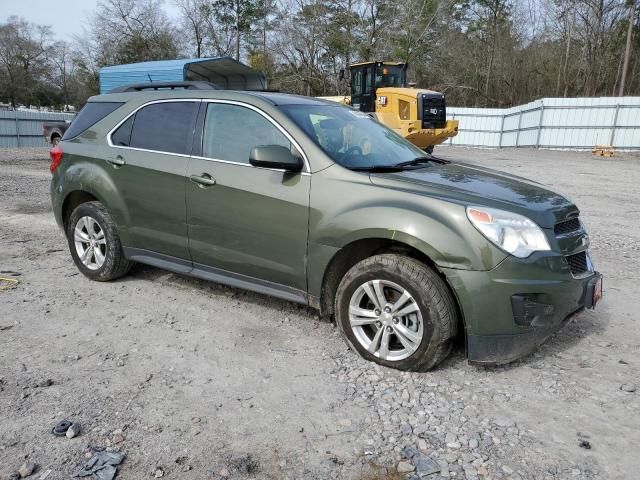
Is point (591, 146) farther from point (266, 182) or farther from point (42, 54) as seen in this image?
point (42, 54)

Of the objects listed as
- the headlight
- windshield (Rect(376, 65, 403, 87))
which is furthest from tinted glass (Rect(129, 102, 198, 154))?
windshield (Rect(376, 65, 403, 87))

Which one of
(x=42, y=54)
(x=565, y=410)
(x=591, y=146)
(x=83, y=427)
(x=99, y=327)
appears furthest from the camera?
(x=42, y=54)

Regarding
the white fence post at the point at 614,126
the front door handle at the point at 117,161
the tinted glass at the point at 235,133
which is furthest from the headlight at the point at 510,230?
the white fence post at the point at 614,126

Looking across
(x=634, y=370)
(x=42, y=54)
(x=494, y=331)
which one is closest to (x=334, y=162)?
(x=494, y=331)

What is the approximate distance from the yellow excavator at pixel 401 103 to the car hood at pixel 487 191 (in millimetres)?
10568

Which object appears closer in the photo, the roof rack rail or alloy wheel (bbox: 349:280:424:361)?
alloy wheel (bbox: 349:280:424:361)

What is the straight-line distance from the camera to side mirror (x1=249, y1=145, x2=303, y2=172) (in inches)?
137

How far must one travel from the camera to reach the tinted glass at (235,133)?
3.83 metres

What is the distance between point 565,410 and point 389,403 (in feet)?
3.34

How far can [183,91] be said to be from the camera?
14.4 feet

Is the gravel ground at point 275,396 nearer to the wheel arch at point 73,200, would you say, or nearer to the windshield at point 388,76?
the wheel arch at point 73,200

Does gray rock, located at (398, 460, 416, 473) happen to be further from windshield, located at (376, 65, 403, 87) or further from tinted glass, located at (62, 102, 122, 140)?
windshield, located at (376, 65, 403, 87)

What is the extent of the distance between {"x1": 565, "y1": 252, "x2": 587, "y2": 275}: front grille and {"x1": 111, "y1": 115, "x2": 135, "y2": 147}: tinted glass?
3.77m

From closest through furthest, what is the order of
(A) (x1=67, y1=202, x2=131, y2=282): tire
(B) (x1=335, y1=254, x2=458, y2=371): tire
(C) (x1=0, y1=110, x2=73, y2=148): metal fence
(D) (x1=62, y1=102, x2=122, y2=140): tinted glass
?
(B) (x1=335, y1=254, x2=458, y2=371): tire < (A) (x1=67, y1=202, x2=131, y2=282): tire < (D) (x1=62, y1=102, x2=122, y2=140): tinted glass < (C) (x1=0, y1=110, x2=73, y2=148): metal fence
